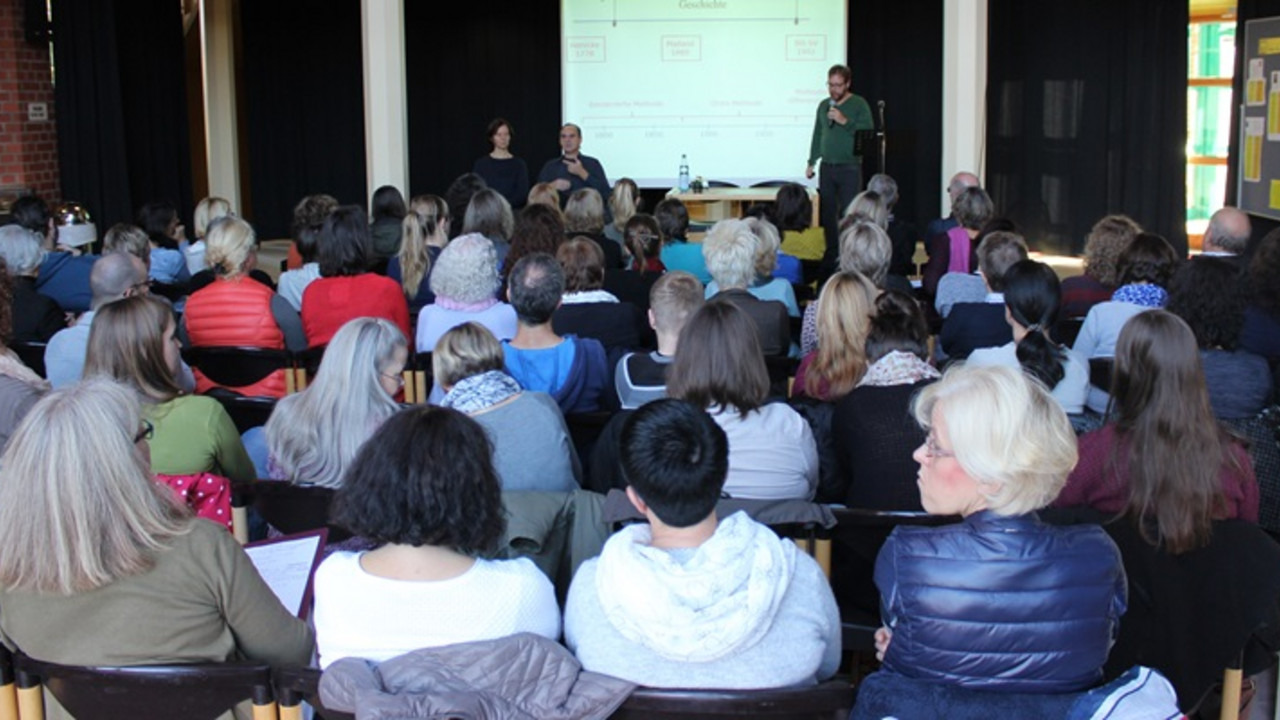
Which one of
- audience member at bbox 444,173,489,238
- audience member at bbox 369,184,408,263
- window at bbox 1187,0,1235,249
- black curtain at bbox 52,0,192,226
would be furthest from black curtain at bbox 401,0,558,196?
audience member at bbox 369,184,408,263

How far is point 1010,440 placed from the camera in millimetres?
2350

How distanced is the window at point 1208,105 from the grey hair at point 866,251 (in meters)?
7.86

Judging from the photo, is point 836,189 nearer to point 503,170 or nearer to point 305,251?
point 503,170

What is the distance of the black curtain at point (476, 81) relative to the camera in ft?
44.5

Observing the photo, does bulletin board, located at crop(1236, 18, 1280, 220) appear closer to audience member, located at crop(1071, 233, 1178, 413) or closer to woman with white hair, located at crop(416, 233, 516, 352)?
audience member, located at crop(1071, 233, 1178, 413)

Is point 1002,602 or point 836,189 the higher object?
point 836,189

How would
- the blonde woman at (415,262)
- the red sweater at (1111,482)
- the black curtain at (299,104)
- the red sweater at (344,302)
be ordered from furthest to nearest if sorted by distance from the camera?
the black curtain at (299,104) → the blonde woman at (415,262) → the red sweater at (344,302) → the red sweater at (1111,482)

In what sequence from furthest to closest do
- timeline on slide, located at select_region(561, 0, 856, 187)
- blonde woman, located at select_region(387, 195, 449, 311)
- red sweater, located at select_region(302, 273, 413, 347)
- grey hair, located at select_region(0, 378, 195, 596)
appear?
1. timeline on slide, located at select_region(561, 0, 856, 187)
2. blonde woman, located at select_region(387, 195, 449, 311)
3. red sweater, located at select_region(302, 273, 413, 347)
4. grey hair, located at select_region(0, 378, 195, 596)

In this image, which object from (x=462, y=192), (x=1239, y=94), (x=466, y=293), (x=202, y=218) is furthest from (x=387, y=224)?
(x=1239, y=94)

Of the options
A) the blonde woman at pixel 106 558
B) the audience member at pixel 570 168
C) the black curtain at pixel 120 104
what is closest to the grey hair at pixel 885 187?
the audience member at pixel 570 168

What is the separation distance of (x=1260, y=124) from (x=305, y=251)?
6.76 metres

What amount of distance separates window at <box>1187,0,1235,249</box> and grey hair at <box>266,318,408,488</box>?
1052cm

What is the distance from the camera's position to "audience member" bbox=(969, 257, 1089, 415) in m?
4.00

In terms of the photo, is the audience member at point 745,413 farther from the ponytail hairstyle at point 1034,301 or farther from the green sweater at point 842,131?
the green sweater at point 842,131
